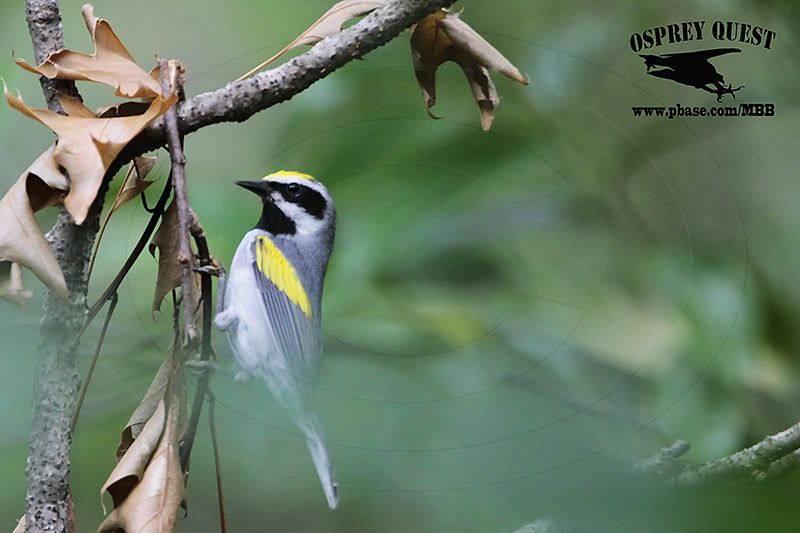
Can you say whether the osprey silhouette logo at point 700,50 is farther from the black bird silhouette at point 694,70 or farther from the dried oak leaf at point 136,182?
the dried oak leaf at point 136,182

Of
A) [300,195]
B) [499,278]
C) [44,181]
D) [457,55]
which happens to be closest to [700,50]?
[499,278]

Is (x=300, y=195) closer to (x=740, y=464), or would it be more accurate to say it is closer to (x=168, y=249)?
(x=168, y=249)

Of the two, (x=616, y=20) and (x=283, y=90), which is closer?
(x=283, y=90)

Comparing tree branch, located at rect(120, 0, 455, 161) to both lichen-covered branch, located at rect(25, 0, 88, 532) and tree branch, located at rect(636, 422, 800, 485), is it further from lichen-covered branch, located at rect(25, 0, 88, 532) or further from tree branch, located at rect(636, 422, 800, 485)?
tree branch, located at rect(636, 422, 800, 485)

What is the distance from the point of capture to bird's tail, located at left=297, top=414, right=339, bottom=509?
2.07ft

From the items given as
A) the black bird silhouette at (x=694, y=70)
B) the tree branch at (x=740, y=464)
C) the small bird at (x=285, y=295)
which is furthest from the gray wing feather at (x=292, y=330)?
the black bird silhouette at (x=694, y=70)

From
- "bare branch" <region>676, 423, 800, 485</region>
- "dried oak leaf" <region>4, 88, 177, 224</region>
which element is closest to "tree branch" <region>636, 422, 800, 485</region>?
"bare branch" <region>676, 423, 800, 485</region>

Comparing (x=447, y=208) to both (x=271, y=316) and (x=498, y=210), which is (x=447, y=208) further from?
(x=271, y=316)

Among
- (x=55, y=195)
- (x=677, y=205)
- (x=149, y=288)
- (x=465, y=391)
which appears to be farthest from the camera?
(x=677, y=205)

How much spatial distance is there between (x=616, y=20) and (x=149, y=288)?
0.69 meters

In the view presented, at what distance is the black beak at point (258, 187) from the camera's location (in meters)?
0.73

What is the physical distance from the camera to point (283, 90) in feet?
1.97

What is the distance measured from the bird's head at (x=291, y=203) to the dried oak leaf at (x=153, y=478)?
0.21 meters

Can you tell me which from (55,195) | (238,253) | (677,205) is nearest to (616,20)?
(677,205)
